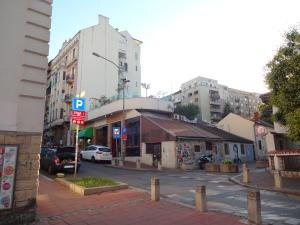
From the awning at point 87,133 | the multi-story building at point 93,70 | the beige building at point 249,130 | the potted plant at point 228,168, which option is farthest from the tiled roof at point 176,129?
the beige building at point 249,130

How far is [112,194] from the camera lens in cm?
1104

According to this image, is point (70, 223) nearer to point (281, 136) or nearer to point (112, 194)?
point (112, 194)

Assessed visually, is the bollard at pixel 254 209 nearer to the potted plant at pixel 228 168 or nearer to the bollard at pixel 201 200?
the bollard at pixel 201 200

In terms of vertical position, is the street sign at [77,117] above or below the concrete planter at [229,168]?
above

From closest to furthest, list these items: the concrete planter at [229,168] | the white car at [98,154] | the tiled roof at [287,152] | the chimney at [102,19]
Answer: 1. the tiled roof at [287,152]
2. the concrete planter at [229,168]
3. the white car at [98,154]
4. the chimney at [102,19]

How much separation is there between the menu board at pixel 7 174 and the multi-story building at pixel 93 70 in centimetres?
3042

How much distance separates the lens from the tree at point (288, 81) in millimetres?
13305

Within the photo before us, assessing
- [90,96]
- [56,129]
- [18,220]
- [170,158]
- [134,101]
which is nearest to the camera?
[18,220]

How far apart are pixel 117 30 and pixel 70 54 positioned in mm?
9051

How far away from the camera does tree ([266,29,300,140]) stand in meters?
13.3

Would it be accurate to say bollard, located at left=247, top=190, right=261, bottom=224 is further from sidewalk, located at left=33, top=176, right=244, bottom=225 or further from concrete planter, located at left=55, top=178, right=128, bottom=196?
concrete planter, located at left=55, top=178, right=128, bottom=196

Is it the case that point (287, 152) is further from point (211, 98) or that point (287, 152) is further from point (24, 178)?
point (211, 98)

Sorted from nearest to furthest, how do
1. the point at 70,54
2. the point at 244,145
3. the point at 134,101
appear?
1. the point at 134,101
2. the point at 244,145
3. the point at 70,54

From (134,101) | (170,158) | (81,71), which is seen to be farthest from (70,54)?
(170,158)
